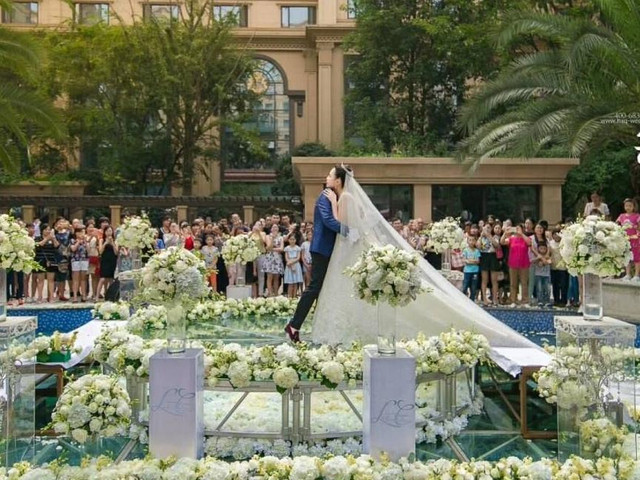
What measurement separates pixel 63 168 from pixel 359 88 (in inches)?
574

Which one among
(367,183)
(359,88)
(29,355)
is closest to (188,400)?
(29,355)

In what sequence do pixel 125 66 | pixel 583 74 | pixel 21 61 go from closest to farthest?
pixel 583 74
pixel 21 61
pixel 125 66

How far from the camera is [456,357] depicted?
6.17 m

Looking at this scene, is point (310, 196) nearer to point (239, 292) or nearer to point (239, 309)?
point (239, 292)

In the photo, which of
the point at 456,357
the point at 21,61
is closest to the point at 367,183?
the point at 21,61

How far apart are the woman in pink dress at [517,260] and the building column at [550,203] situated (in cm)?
759

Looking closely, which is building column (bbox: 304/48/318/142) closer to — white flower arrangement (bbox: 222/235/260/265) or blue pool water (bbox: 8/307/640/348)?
blue pool water (bbox: 8/307/640/348)

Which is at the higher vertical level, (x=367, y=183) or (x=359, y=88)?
(x=359, y=88)

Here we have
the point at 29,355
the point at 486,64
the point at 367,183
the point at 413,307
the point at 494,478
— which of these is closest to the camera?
the point at 494,478

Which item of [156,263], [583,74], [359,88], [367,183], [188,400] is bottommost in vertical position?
[188,400]

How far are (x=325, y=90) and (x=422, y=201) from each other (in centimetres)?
1656

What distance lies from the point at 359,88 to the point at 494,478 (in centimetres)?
2785

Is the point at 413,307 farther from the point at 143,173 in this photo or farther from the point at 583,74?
the point at 143,173

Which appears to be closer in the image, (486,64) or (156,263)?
(156,263)
